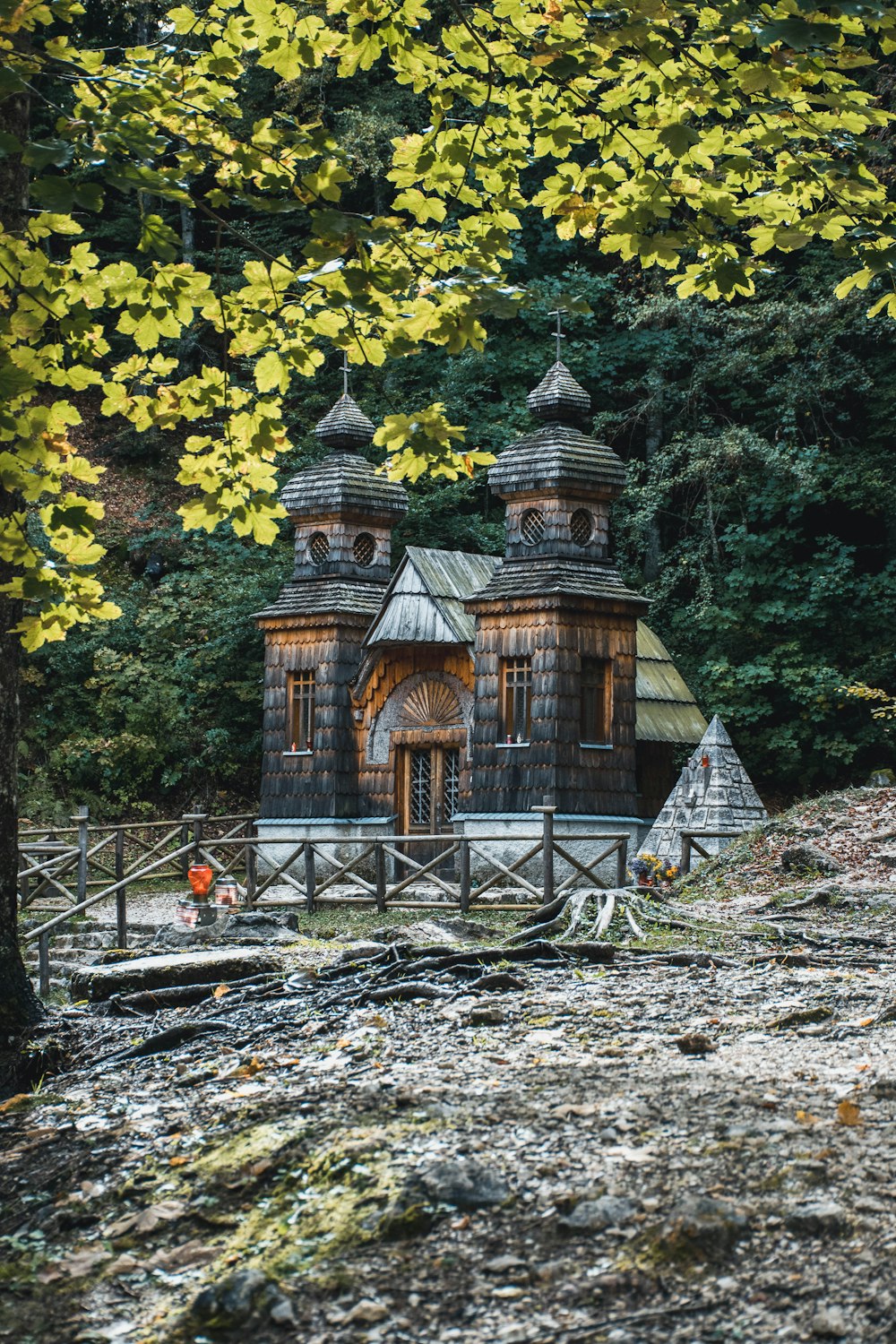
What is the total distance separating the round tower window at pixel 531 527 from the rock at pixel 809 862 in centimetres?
933

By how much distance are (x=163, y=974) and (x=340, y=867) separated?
440 inches

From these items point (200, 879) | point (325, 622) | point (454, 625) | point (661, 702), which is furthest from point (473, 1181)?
point (661, 702)

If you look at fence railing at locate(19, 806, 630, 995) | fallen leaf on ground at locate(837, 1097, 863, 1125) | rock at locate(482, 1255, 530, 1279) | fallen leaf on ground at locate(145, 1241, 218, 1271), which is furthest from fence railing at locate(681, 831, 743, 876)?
rock at locate(482, 1255, 530, 1279)

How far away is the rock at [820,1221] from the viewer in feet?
16.1

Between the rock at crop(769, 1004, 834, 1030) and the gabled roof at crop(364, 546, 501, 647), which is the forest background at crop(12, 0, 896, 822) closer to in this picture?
the gabled roof at crop(364, 546, 501, 647)

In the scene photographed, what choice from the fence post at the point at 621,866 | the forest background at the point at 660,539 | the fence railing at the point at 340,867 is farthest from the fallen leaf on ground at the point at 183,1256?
the forest background at the point at 660,539

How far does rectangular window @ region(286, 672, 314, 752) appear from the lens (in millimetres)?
27641

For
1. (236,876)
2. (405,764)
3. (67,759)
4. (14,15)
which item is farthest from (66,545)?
(67,759)

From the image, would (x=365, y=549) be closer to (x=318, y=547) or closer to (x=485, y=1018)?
(x=318, y=547)

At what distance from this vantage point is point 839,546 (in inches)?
1203

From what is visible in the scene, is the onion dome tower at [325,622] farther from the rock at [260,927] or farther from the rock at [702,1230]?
the rock at [702,1230]

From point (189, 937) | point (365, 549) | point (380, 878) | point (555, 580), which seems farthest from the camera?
point (365, 549)

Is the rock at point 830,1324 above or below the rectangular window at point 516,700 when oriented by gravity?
below

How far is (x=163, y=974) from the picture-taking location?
34.1 ft
